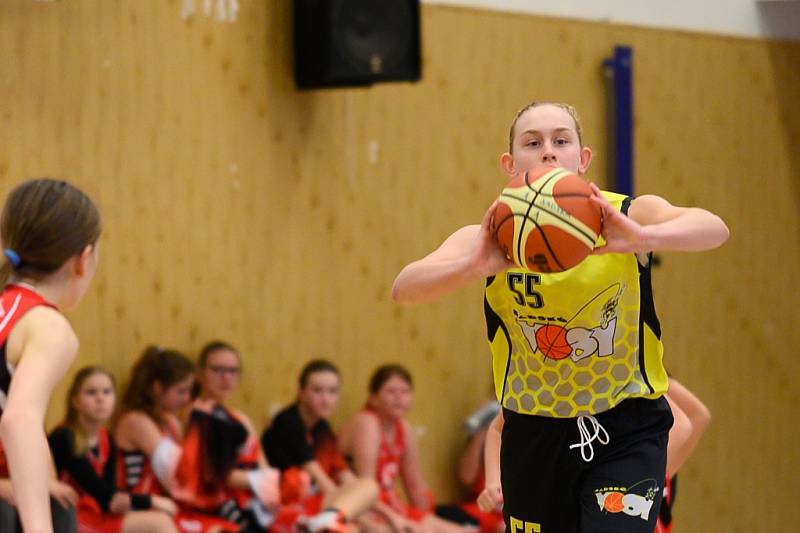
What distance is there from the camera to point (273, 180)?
28.8 feet

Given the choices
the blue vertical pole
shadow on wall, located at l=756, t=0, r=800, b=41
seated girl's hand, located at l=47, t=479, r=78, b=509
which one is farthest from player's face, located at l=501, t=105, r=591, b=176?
shadow on wall, located at l=756, t=0, r=800, b=41

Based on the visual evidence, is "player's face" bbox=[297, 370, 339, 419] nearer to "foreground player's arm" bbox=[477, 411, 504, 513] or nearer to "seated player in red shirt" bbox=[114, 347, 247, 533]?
"seated player in red shirt" bbox=[114, 347, 247, 533]

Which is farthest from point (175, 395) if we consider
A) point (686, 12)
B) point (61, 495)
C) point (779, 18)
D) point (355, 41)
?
point (779, 18)

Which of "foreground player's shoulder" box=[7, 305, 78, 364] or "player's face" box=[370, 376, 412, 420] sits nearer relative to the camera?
"foreground player's shoulder" box=[7, 305, 78, 364]

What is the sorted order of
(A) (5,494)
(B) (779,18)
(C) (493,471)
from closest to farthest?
(C) (493,471), (A) (5,494), (B) (779,18)

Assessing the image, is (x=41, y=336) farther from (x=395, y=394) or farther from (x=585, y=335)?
(x=395, y=394)

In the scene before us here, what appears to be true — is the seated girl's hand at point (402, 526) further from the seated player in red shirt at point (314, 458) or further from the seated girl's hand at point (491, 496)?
the seated girl's hand at point (491, 496)

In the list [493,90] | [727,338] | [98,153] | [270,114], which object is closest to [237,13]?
[270,114]

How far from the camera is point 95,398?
741 centimetres

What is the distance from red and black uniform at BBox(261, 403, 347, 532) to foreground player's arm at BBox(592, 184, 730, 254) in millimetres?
4467

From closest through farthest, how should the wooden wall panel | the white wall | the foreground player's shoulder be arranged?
the foreground player's shoulder
the wooden wall panel
the white wall

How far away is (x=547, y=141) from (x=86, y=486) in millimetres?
4041

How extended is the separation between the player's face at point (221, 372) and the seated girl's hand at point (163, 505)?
92 centimetres

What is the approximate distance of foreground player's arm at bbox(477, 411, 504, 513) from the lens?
14.4ft
